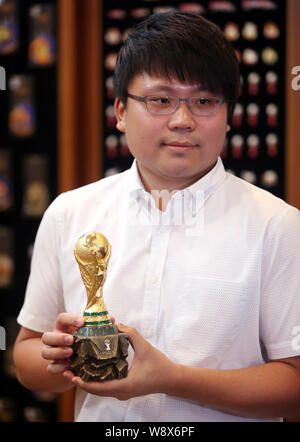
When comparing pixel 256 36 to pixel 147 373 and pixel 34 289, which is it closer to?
pixel 34 289

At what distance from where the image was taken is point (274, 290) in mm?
852

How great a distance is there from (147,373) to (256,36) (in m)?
1.04

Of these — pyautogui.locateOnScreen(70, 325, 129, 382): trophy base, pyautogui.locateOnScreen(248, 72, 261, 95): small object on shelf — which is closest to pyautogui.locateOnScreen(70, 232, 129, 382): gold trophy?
pyautogui.locateOnScreen(70, 325, 129, 382): trophy base

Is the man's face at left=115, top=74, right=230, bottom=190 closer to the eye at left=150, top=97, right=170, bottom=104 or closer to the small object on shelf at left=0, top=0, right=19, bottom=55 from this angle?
the eye at left=150, top=97, right=170, bottom=104

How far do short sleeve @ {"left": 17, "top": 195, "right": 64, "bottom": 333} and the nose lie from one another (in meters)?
0.26

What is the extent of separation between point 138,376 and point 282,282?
0.86 ft

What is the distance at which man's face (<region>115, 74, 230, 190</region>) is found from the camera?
0.81m

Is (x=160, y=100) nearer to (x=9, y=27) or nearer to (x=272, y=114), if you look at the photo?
(x=272, y=114)

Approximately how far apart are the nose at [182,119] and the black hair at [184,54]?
0.04 metres

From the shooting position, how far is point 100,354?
2.37 ft

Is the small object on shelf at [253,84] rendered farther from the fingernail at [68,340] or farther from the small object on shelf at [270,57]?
the fingernail at [68,340]

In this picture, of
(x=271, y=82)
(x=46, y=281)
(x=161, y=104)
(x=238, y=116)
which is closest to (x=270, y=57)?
(x=271, y=82)

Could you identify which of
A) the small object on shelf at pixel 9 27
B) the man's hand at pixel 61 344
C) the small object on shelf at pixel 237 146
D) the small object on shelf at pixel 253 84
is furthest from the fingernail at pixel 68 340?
the small object on shelf at pixel 9 27

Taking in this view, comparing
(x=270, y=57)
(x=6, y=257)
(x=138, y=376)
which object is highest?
(x=270, y=57)
